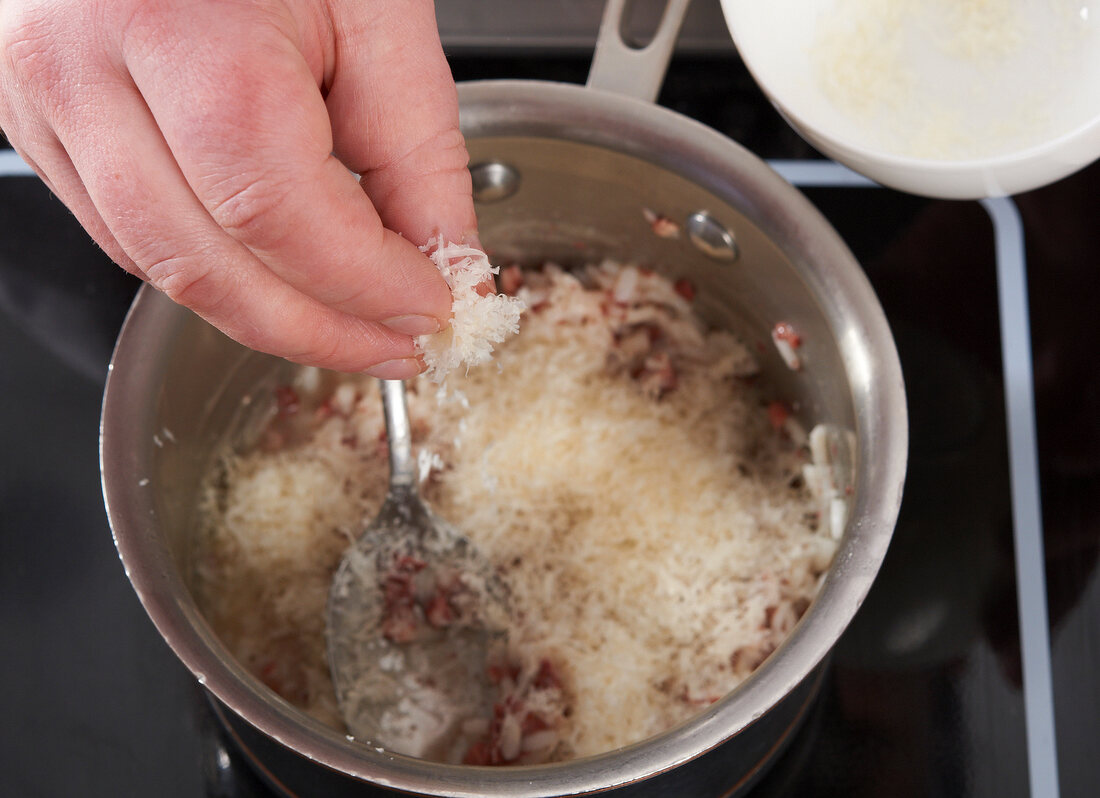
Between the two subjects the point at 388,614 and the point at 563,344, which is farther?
the point at 563,344

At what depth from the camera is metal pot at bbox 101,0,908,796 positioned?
65cm

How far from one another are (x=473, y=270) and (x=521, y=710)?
45 cm

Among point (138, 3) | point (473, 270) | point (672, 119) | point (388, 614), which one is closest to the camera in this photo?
point (138, 3)

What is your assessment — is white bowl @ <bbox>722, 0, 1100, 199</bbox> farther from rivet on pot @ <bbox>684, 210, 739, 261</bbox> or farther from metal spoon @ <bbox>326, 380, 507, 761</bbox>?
metal spoon @ <bbox>326, 380, 507, 761</bbox>

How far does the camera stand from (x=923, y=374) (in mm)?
1008

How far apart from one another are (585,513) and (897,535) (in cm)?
33

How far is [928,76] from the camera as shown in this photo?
34.9 inches

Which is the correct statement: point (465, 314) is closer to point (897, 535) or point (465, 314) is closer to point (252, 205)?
point (252, 205)

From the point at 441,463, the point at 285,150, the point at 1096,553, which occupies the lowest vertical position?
the point at 441,463

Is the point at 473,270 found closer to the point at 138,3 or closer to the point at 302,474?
the point at 138,3

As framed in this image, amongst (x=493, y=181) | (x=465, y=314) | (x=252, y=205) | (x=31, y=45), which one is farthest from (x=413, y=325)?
(x=493, y=181)

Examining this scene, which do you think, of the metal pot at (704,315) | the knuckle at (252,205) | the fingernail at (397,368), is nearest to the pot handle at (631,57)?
the metal pot at (704,315)

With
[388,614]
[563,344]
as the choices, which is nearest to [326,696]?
[388,614]

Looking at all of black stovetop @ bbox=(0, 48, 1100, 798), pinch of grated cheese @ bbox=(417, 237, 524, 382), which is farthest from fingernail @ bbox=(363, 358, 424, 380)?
black stovetop @ bbox=(0, 48, 1100, 798)
